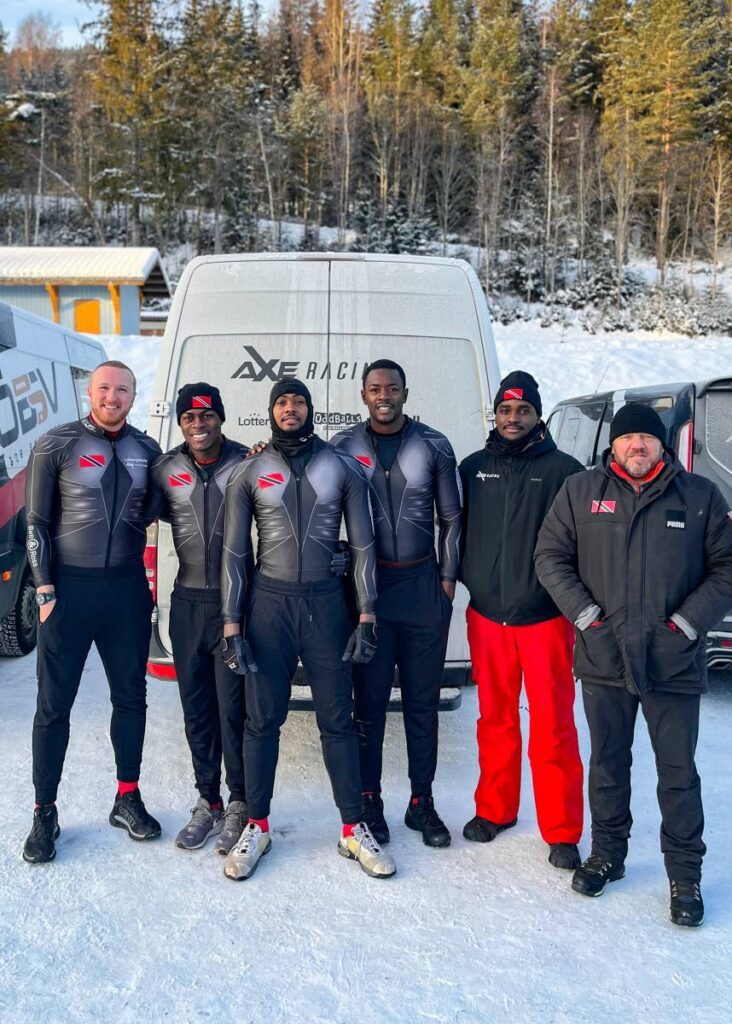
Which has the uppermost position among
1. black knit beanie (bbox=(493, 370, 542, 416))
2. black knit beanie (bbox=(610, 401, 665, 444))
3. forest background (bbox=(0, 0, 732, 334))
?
forest background (bbox=(0, 0, 732, 334))

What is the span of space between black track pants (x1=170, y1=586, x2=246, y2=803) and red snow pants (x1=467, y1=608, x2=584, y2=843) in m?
1.14

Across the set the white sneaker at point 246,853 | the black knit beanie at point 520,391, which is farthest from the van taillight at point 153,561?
the black knit beanie at point 520,391

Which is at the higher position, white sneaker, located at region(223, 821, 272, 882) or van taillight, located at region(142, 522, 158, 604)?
van taillight, located at region(142, 522, 158, 604)

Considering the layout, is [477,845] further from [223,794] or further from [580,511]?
[580,511]

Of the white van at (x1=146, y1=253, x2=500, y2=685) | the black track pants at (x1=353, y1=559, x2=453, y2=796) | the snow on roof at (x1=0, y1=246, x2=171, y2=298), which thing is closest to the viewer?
the black track pants at (x1=353, y1=559, x2=453, y2=796)

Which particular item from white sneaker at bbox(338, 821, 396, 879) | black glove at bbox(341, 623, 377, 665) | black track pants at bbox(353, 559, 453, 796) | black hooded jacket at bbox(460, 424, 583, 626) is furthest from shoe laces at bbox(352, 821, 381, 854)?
black hooded jacket at bbox(460, 424, 583, 626)

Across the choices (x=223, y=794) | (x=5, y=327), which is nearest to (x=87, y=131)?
(x=5, y=327)

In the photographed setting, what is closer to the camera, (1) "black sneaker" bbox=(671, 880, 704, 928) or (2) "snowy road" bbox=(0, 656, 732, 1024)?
(2) "snowy road" bbox=(0, 656, 732, 1024)

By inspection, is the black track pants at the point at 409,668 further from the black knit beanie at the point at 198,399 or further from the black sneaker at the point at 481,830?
the black knit beanie at the point at 198,399

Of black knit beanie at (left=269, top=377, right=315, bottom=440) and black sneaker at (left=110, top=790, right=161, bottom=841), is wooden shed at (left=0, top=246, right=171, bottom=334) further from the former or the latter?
black sneaker at (left=110, top=790, right=161, bottom=841)

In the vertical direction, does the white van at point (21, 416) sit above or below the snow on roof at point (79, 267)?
below

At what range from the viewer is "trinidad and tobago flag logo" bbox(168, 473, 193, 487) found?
11.5 feet

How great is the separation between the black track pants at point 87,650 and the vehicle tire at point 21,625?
2.54 meters

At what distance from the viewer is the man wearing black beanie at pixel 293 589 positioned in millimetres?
3264
